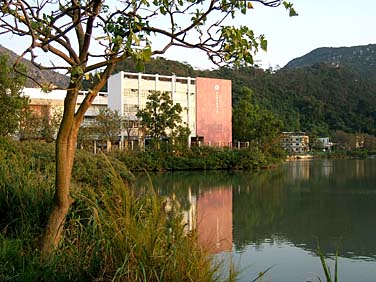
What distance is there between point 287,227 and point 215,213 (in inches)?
76.6

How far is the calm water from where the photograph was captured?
6.04 meters

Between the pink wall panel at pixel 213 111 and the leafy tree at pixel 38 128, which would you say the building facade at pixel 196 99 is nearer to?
the pink wall panel at pixel 213 111

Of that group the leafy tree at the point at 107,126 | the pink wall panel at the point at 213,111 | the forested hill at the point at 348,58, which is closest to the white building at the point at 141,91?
the pink wall panel at the point at 213,111

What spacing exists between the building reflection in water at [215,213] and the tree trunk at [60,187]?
2911 mm

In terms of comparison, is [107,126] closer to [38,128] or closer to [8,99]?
[38,128]

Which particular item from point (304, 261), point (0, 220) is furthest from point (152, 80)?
point (0, 220)

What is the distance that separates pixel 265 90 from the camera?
2117 inches

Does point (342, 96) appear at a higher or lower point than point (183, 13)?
higher

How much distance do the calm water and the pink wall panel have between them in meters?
16.1

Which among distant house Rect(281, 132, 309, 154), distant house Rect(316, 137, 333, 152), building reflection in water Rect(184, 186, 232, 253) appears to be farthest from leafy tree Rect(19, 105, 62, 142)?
distant house Rect(316, 137, 333, 152)

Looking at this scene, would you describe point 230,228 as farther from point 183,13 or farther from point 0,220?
point 183,13

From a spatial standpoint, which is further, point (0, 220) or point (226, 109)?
point (226, 109)

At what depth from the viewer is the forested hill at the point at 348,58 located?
8606 centimetres

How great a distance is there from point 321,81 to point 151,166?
136ft
